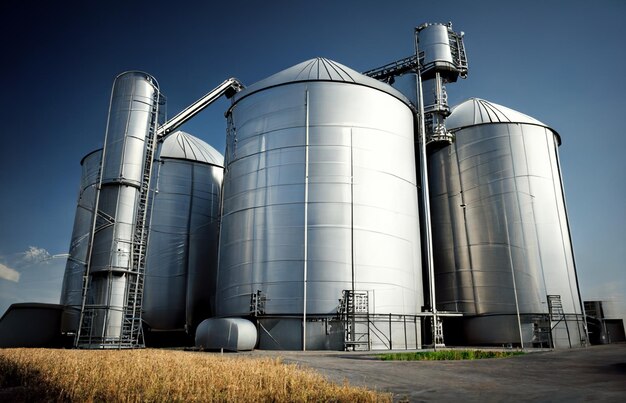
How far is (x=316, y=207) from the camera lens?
28.0 meters

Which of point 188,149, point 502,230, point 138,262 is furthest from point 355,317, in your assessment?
point 188,149

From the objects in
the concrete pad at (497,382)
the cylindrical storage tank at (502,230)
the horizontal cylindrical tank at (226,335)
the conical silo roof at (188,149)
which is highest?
the conical silo roof at (188,149)

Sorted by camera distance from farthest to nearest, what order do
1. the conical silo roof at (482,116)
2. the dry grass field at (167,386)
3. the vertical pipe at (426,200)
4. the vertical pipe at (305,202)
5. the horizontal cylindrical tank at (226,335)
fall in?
1. the conical silo roof at (482,116)
2. the vertical pipe at (426,200)
3. the vertical pipe at (305,202)
4. the horizontal cylindrical tank at (226,335)
5. the dry grass field at (167,386)

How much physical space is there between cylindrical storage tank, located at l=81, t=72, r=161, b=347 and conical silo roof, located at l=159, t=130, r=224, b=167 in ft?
34.0

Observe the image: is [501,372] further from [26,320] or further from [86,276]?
[26,320]

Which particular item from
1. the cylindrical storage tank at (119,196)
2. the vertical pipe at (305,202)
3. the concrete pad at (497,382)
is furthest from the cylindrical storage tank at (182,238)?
the concrete pad at (497,382)

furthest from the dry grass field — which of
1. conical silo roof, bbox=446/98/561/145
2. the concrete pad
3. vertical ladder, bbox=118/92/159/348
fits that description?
conical silo roof, bbox=446/98/561/145

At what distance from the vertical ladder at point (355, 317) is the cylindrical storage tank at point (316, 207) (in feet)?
1.41

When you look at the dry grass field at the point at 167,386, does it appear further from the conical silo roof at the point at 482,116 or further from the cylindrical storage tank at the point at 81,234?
the conical silo roof at the point at 482,116

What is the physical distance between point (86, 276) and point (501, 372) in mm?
22365

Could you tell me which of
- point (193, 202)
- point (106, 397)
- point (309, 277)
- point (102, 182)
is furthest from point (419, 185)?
point (106, 397)

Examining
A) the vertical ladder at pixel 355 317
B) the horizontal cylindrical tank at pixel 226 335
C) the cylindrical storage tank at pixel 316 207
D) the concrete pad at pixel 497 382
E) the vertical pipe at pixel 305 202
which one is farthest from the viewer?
the cylindrical storage tank at pixel 316 207

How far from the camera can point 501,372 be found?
461 inches

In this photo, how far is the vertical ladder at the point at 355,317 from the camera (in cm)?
2581
